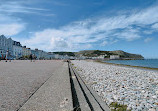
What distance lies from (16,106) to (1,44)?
89069 millimetres

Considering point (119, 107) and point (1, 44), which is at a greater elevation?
point (1, 44)

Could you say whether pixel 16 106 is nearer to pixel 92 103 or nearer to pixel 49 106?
pixel 49 106

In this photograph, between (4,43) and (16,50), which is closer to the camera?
(4,43)

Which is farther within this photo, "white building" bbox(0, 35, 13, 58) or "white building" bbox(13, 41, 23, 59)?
"white building" bbox(13, 41, 23, 59)

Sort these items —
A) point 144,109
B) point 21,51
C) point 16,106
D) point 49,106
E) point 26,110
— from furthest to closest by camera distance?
point 21,51 < point 144,109 < point 16,106 < point 49,106 < point 26,110

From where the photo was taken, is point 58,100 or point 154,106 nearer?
point 58,100

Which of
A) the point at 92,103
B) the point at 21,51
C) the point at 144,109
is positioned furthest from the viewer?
the point at 21,51

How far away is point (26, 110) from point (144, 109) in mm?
2871

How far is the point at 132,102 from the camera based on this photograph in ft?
11.1

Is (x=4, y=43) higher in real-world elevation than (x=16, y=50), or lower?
higher

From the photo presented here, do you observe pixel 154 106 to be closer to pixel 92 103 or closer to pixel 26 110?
pixel 92 103

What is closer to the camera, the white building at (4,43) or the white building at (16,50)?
the white building at (4,43)

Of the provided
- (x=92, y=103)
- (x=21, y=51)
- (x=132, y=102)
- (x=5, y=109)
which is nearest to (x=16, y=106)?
(x=5, y=109)

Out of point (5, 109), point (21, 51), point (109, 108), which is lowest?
point (109, 108)
